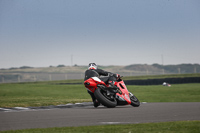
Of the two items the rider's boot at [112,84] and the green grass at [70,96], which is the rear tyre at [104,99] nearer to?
the rider's boot at [112,84]

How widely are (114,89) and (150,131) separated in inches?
229

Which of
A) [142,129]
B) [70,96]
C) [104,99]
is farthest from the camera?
[70,96]

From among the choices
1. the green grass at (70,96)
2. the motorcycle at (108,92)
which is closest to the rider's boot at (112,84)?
the motorcycle at (108,92)

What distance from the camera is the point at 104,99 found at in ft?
37.6

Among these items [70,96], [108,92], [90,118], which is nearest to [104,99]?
[108,92]

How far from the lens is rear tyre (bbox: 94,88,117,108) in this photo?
37.5 feet

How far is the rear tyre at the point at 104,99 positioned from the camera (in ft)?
37.5

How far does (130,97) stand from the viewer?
12.1 metres

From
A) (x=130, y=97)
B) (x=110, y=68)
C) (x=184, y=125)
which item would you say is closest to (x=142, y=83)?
(x=110, y=68)

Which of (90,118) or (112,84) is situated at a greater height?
(112,84)

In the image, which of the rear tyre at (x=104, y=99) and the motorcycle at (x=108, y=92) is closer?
the rear tyre at (x=104, y=99)

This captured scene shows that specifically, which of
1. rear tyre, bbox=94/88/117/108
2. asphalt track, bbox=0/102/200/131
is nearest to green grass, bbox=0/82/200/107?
rear tyre, bbox=94/88/117/108

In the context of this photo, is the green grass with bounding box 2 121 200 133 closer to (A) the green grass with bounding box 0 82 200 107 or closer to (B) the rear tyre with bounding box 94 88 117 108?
(B) the rear tyre with bounding box 94 88 117 108

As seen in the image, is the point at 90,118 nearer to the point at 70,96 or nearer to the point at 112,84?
the point at 112,84
